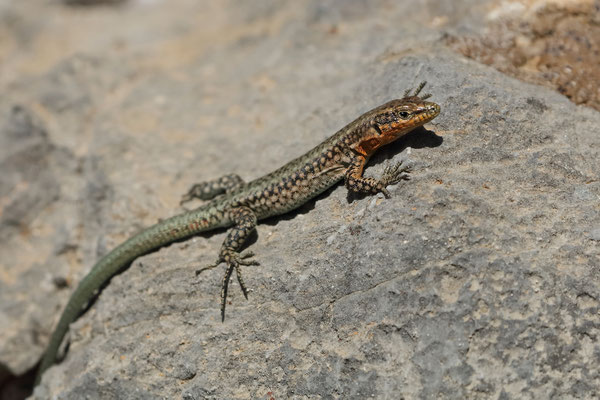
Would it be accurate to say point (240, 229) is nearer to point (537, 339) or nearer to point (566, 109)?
point (537, 339)

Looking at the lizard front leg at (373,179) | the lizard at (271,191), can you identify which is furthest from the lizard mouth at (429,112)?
the lizard front leg at (373,179)

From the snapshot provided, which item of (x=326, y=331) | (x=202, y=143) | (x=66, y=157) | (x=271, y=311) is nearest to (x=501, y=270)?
(x=326, y=331)

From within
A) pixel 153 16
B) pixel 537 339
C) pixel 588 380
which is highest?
pixel 153 16

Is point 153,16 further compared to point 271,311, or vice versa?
point 153,16

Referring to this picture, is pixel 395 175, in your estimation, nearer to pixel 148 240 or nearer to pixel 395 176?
pixel 395 176

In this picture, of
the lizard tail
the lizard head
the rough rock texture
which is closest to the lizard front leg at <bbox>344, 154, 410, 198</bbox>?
the rough rock texture

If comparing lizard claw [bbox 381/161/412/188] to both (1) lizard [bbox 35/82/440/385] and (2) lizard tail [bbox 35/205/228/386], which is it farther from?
(2) lizard tail [bbox 35/205/228/386]

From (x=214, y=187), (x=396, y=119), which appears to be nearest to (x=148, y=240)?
(x=214, y=187)
